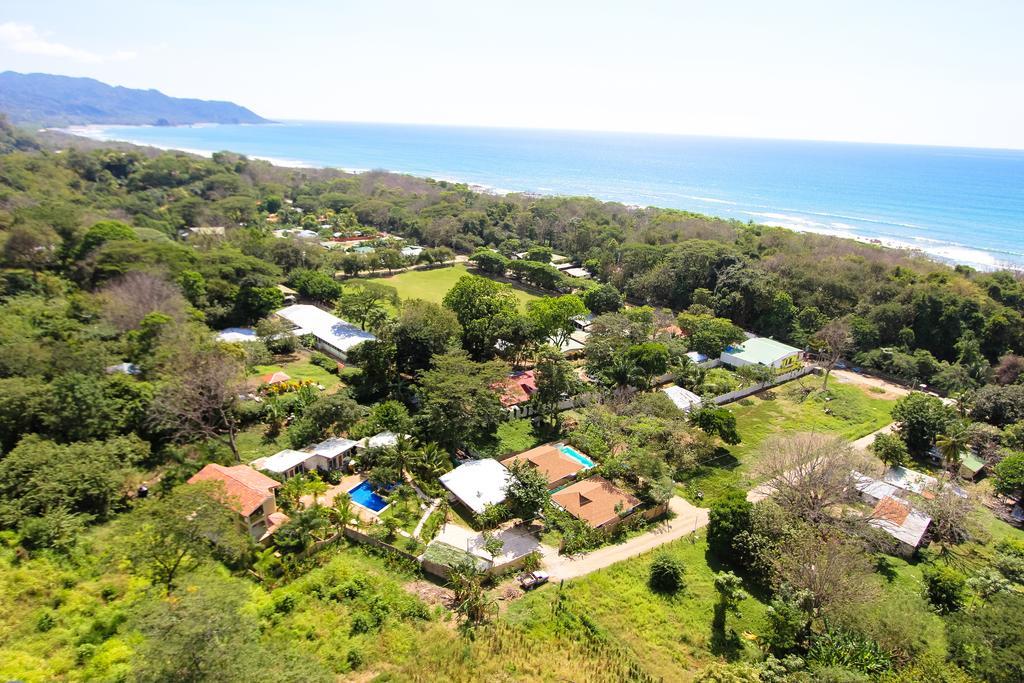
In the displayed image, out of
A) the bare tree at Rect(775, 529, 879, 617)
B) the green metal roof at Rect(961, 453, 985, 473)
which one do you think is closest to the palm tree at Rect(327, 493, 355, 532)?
the bare tree at Rect(775, 529, 879, 617)

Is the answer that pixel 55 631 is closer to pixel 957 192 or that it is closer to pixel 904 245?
pixel 904 245

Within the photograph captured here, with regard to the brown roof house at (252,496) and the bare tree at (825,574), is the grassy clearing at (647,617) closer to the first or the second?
the bare tree at (825,574)

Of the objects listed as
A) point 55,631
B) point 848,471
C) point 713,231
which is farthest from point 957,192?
point 55,631

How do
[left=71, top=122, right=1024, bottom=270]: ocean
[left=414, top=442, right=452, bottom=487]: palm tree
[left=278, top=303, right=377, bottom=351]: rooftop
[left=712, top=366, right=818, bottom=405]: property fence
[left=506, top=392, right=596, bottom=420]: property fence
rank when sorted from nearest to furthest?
[left=414, top=442, right=452, bottom=487]: palm tree, [left=506, top=392, right=596, bottom=420]: property fence, [left=712, top=366, right=818, bottom=405]: property fence, [left=278, top=303, right=377, bottom=351]: rooftop, [left=71, top=122, right=1024, bottom=270]: ocean

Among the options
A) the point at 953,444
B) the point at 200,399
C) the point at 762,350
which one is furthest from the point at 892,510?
the point at 200,399

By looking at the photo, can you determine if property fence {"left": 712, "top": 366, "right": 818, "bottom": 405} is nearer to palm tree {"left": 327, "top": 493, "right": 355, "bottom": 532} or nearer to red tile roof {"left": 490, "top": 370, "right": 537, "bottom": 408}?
red tile roof {"left": 490, "top": 370, "right": 537, "bottom": 408}

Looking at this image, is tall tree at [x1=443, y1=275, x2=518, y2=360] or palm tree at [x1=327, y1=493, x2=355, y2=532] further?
tall tree at [x1=443, y1=275, x2=518, y2=360]

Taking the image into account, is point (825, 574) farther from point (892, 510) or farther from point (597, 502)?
point (892, 510)
